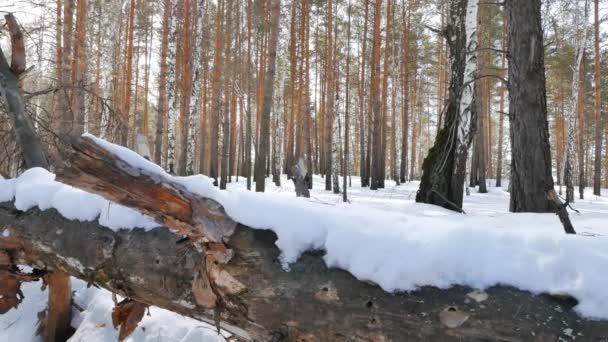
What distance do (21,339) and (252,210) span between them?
2668 millimetres

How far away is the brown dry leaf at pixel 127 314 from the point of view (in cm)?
202

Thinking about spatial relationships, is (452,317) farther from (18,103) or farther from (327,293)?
(18,103)

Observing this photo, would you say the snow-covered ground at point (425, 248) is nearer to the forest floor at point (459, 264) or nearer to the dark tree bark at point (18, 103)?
the forest floor at point (459, 264)

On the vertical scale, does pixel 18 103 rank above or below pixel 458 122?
below

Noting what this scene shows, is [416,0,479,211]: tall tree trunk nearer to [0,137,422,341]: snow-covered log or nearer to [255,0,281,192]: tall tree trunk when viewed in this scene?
[255,0,281,192]: tall tree trunk

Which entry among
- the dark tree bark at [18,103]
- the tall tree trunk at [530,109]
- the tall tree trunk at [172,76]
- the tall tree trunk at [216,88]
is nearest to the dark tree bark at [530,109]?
the tall tree trunk at [530,109]

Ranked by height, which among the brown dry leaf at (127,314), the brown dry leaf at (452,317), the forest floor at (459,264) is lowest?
the brown dry leaf at (127,314)

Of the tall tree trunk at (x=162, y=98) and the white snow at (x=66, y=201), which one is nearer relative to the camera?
the white snow at (x=66, y=201)

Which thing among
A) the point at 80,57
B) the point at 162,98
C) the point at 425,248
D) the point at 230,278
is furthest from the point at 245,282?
the point at 162,98

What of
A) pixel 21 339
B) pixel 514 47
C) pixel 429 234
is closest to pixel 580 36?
pixel 514 47

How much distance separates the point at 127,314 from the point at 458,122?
4370 millimetres

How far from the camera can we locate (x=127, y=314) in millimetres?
2107

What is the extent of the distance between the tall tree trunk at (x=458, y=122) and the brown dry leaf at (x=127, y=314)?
3.89m

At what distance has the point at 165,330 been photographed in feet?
8.12
